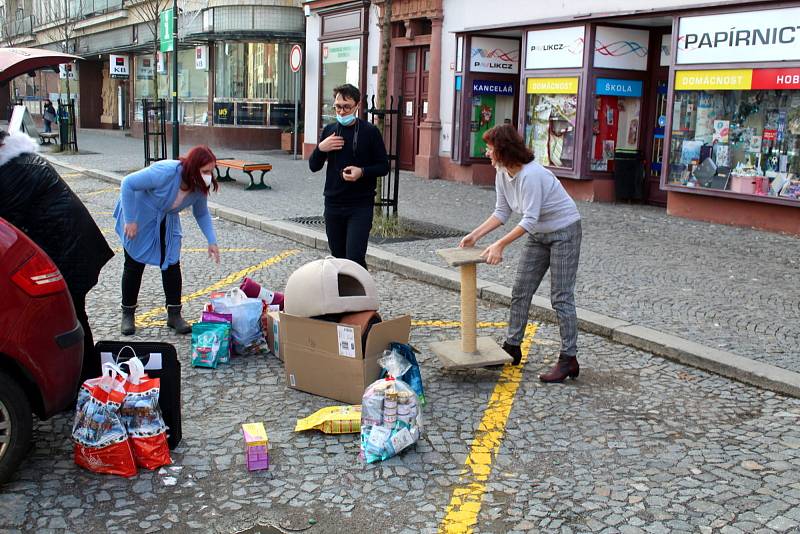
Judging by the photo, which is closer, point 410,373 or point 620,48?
point 410,373

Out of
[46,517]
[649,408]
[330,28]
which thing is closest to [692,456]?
[649,408]

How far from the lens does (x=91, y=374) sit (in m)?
4.41

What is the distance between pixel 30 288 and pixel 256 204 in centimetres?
996

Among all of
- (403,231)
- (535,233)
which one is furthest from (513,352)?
(403,231)

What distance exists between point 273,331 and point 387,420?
5.78 ft

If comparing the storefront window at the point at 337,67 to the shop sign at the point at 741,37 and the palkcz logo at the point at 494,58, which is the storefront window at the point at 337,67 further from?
the shop sign at the point at 741,37

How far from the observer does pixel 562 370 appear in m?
5.39

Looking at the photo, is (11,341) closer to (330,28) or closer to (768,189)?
(768,189)

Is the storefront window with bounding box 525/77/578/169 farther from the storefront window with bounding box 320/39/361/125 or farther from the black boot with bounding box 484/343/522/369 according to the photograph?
the black boot with bounding box 484/343/522/369

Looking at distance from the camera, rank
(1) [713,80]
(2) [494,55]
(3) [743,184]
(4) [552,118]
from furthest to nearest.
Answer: (2) [494,55] → (4) [552,118] → (1) [713,80] → (3) [743,184]

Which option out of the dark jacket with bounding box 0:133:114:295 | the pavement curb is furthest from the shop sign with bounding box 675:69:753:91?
the dark jacket with bounding box 0:133:114:295

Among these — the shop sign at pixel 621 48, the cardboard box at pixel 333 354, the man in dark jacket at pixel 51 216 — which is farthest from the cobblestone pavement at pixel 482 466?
the shop sign at pixel 621 48

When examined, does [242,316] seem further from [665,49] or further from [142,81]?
[142,81]

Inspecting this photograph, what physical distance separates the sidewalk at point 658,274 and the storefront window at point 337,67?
6.66m
